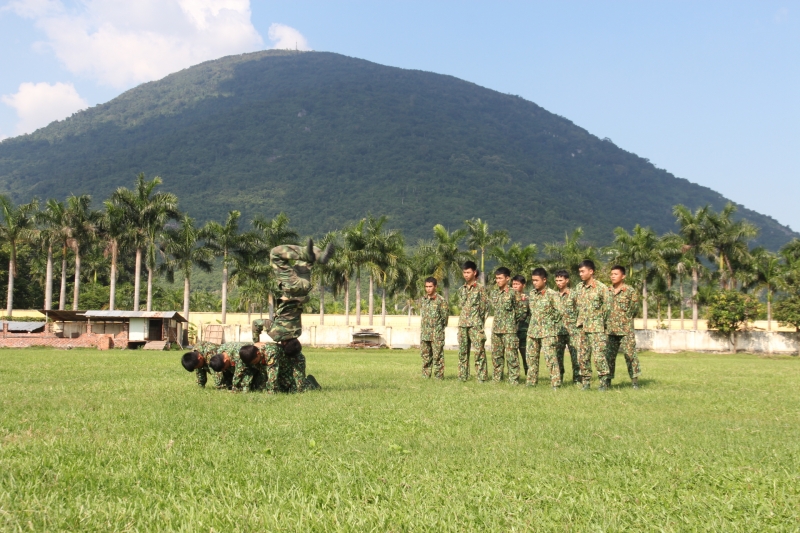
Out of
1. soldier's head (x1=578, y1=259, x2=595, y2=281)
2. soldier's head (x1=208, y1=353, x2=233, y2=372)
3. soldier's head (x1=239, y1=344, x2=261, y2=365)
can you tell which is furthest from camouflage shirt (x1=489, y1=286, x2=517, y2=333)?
soldier's head (x1=208, y1=353, x2=233, y2=372)

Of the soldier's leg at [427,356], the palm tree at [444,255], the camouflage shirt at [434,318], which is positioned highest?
the palm tree at [444,255]

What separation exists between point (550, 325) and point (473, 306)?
66.7 inches

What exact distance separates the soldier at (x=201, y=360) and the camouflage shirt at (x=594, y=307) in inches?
251

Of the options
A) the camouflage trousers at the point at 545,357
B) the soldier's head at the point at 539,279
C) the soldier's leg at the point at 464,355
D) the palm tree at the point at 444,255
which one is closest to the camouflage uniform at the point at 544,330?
the camouflage trousers at the point at 545,357

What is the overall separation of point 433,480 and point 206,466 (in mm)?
1712

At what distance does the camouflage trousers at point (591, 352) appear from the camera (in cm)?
1190

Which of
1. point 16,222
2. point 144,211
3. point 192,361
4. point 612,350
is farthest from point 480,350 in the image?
point 16,222

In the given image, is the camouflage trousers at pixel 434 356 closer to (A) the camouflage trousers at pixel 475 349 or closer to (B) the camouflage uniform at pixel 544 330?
(A) the camouflage trousers at pixel 475 349

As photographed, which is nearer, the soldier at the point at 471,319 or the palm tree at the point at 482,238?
the soldier at the point at 471,319

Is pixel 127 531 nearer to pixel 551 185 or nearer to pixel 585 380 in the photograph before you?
pixel 585 380

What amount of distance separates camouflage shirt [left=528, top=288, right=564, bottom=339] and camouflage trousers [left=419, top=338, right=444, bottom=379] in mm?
1921

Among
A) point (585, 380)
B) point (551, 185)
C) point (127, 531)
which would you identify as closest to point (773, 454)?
point (127, 531)

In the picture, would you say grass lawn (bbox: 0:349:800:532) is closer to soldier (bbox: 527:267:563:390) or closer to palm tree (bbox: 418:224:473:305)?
soldier (bbox: 527:267:563:390)

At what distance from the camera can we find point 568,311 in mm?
12953
